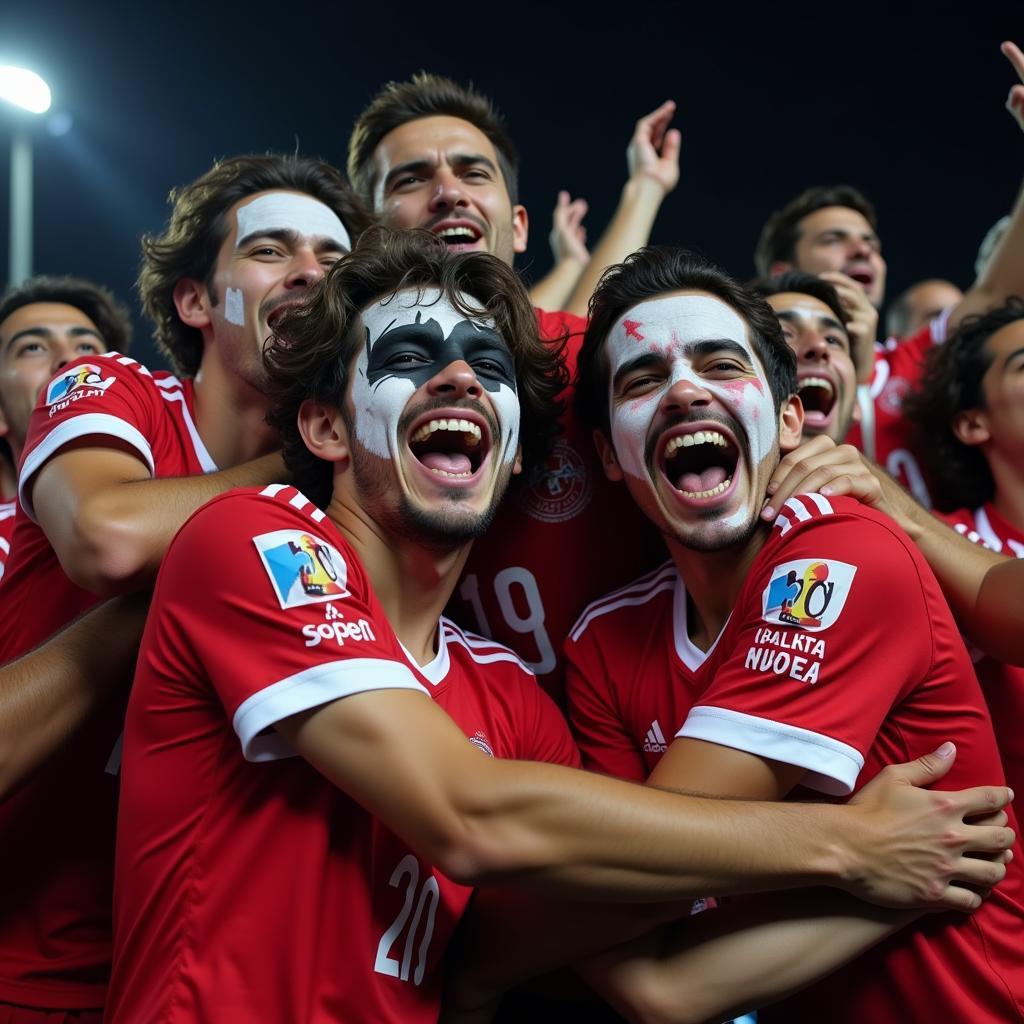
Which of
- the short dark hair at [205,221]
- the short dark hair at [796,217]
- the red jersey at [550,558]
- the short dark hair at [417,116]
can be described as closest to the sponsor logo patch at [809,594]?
the red jersey at [550,558]

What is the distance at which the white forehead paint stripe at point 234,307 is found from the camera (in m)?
2.76

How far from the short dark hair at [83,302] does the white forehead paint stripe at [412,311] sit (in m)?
2.01

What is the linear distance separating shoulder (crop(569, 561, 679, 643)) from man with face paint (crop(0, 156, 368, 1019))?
71 centimetres

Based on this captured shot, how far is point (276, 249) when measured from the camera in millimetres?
2820

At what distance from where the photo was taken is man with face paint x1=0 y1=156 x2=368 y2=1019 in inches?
84.0

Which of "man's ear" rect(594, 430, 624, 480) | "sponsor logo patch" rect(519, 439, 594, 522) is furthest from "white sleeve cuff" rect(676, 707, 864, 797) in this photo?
"sponsor logo patch" rect(519, 439, 594, 522)

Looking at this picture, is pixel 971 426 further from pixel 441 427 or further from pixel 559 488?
pixel 441 427

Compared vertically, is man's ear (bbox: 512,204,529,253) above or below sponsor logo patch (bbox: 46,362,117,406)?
above

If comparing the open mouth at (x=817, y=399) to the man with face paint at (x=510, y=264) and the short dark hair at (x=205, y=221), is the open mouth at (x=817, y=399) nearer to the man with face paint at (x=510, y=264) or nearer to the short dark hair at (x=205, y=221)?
the man with face paint at (x=510, y=264)

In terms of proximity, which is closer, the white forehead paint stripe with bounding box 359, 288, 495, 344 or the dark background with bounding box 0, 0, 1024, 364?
the white forehead paint stripe with bounding box 359, 288, 495, 344

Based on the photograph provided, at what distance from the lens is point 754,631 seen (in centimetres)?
194

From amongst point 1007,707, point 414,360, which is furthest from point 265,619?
point 1007,707

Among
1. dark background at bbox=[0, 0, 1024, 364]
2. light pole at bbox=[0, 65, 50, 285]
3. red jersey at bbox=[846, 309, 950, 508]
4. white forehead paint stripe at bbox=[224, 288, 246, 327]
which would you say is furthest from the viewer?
dark background at bbox=[0, 0, 1024, 364]

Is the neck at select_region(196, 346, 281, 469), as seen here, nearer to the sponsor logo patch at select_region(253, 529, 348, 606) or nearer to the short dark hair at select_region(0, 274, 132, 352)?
the sponsor logo patch at select_region(253, 529, 348, 606)
